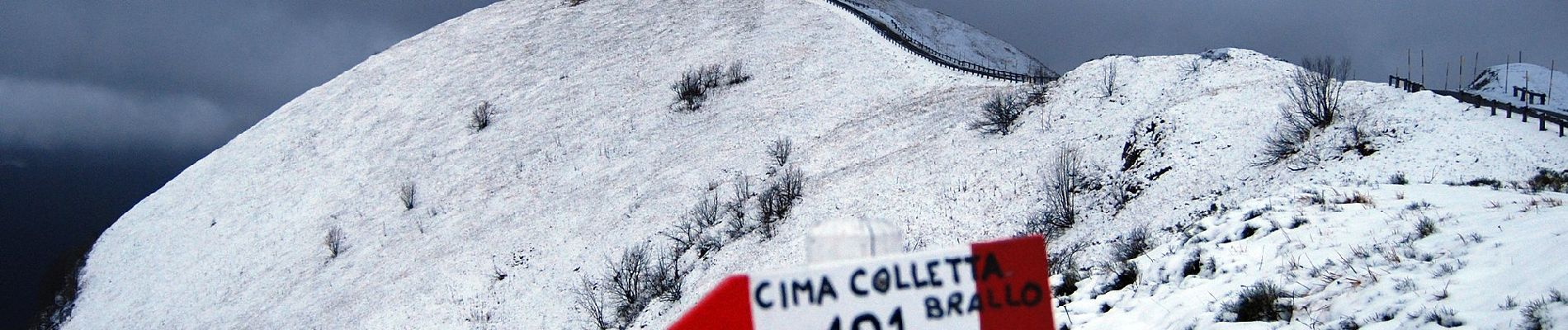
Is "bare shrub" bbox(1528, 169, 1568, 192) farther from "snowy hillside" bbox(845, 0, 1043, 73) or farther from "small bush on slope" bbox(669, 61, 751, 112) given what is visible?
"snowy hillside" bbox(845, 0, 1043, 73)

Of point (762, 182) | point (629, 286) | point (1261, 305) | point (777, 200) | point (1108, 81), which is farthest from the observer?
point (762, 182)

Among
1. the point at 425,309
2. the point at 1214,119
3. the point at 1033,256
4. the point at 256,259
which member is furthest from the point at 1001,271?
the point at 256,259

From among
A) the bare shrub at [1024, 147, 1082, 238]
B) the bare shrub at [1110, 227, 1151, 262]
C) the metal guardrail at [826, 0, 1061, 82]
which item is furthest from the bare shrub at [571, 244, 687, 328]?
the metal guardrail at [826, 0, 1061, 82]

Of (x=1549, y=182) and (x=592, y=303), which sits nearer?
(x=1549, y=182)

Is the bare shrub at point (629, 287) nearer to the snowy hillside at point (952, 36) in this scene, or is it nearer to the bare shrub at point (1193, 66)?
the bare shrub at point (1193, 66)

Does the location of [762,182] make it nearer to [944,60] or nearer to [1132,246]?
[1132,246]

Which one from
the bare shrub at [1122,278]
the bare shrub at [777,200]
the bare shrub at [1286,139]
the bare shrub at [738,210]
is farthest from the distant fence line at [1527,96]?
the bare shrub at [738,210]

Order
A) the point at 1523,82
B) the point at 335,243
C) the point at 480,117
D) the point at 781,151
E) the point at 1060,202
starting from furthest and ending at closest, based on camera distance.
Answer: the point at 480,117 → the point at 335,243 → the point at 1523,82 → the point at 781,151 → the point at 1060,202

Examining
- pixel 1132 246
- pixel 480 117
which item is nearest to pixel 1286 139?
pixel 1132 246
